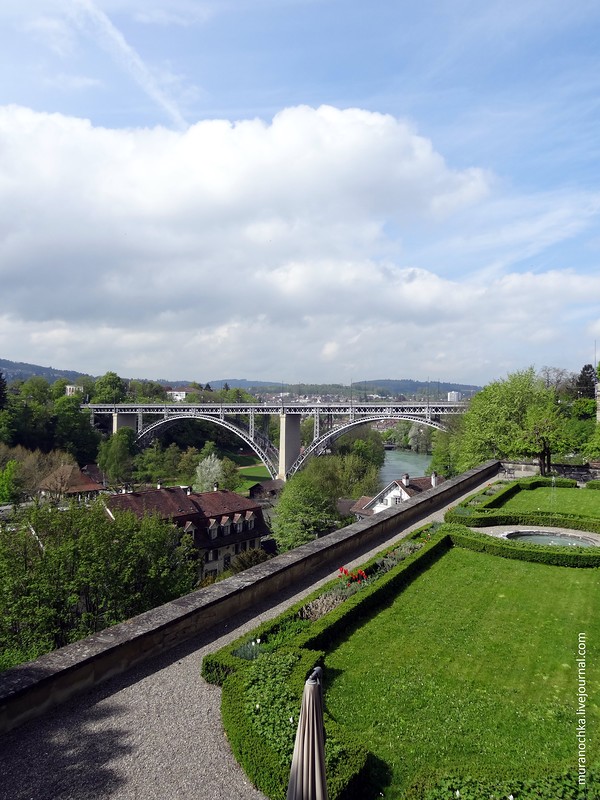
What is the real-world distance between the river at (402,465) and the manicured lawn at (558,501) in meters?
40.9

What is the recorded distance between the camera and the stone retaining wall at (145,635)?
603 cm

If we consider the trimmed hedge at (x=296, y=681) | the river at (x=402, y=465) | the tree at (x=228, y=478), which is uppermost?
the trimmed hedge at (x=296, y=681)

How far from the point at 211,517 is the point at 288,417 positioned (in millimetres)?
31347

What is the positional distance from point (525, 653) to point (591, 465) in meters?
26.4

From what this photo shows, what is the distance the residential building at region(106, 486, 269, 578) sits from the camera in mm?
33812

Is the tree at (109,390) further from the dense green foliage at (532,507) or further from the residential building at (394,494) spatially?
the dense green foliage at (532,507)

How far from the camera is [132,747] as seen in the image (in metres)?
5.56

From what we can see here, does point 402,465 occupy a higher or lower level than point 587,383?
lower

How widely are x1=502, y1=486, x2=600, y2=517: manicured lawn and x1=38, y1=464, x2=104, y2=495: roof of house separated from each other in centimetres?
3082

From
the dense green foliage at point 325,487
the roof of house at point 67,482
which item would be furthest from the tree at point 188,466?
the dense green foliage at point 325,487

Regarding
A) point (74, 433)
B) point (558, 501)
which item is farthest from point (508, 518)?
point (74, 433)

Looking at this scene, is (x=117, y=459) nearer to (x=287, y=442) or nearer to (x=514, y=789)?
(x=287, y=442)

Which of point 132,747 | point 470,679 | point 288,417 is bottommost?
point 470,679

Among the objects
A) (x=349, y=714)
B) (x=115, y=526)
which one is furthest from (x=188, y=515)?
(x=349, y=714)
